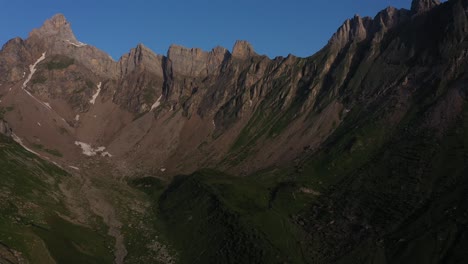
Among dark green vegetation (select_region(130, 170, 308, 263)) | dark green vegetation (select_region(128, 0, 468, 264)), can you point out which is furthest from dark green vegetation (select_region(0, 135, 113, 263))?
dark green vegetation (select_region(128, 0, 468, 264))

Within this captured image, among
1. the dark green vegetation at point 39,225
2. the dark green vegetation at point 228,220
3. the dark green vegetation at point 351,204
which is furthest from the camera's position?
the dark green vegetation at point 228,220

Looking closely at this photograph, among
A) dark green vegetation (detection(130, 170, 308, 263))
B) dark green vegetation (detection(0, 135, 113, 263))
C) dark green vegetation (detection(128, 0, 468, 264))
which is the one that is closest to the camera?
dark green vegetation (detection(0, 135, 113, 263))

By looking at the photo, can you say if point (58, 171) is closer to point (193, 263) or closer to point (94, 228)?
point (94, 228)

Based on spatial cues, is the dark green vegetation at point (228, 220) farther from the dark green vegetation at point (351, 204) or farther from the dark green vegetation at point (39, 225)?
the dark green vegetation at point (39, 225)

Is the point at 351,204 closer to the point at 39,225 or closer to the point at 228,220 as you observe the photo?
the point at 228,220

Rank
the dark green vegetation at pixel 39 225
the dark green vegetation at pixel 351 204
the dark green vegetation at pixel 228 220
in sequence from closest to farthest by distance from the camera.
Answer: the dark green vegetation at pixel 39 225, the dark green vegetation at pixel 351 204, the dark green vegetation at pixel 228 220

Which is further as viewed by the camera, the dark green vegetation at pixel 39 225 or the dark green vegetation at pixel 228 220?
the dark green vegetation at pixel 228 220

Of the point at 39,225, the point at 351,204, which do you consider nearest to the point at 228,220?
the point at 351,204

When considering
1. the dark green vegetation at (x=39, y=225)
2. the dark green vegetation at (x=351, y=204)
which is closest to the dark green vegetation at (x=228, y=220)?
the dark green vegetation at (x=351, y=204)

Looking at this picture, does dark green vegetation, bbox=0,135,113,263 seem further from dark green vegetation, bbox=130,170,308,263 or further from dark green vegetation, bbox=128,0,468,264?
dark green vegetation, bbox=128,0,468,264
